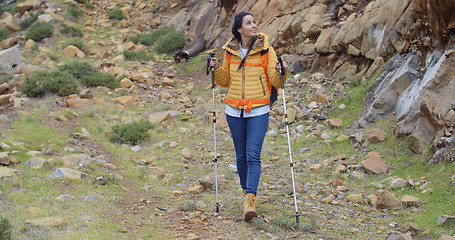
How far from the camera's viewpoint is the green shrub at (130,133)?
995cm

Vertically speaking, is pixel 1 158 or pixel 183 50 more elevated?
pixel 1 158

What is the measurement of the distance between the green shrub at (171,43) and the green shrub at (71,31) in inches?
208

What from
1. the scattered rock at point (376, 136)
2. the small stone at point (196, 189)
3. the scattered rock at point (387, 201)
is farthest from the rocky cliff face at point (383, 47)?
the small stone at point (196, 189)

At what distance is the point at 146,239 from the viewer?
482 centimetres

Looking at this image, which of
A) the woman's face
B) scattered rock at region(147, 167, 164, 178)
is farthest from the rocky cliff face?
scattered rock at region(147, 167, 164, 178)

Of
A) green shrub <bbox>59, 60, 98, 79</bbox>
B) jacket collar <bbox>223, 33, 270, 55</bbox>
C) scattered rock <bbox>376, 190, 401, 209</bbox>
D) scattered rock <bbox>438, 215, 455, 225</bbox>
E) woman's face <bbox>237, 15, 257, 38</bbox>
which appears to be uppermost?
woman's face <bbox>237, 15, 257, 38</bbox>

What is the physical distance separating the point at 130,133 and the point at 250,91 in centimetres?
546

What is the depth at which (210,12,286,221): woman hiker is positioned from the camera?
5.18 metres

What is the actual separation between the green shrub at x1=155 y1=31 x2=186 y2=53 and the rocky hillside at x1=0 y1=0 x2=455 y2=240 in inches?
129

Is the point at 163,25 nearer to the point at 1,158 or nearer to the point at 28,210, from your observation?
the point at 1,158

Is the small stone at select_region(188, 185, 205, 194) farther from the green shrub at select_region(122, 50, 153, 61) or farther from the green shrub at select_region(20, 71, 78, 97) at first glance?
the green shrub at select_region(122, 50, 153, 61)

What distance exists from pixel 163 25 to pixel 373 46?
14870mm

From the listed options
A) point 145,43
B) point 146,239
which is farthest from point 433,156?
point 145,43

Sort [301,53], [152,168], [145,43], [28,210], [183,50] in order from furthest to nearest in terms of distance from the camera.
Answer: [145,43] < [183,50] < [301,53] < [152,168] < [28,210]
